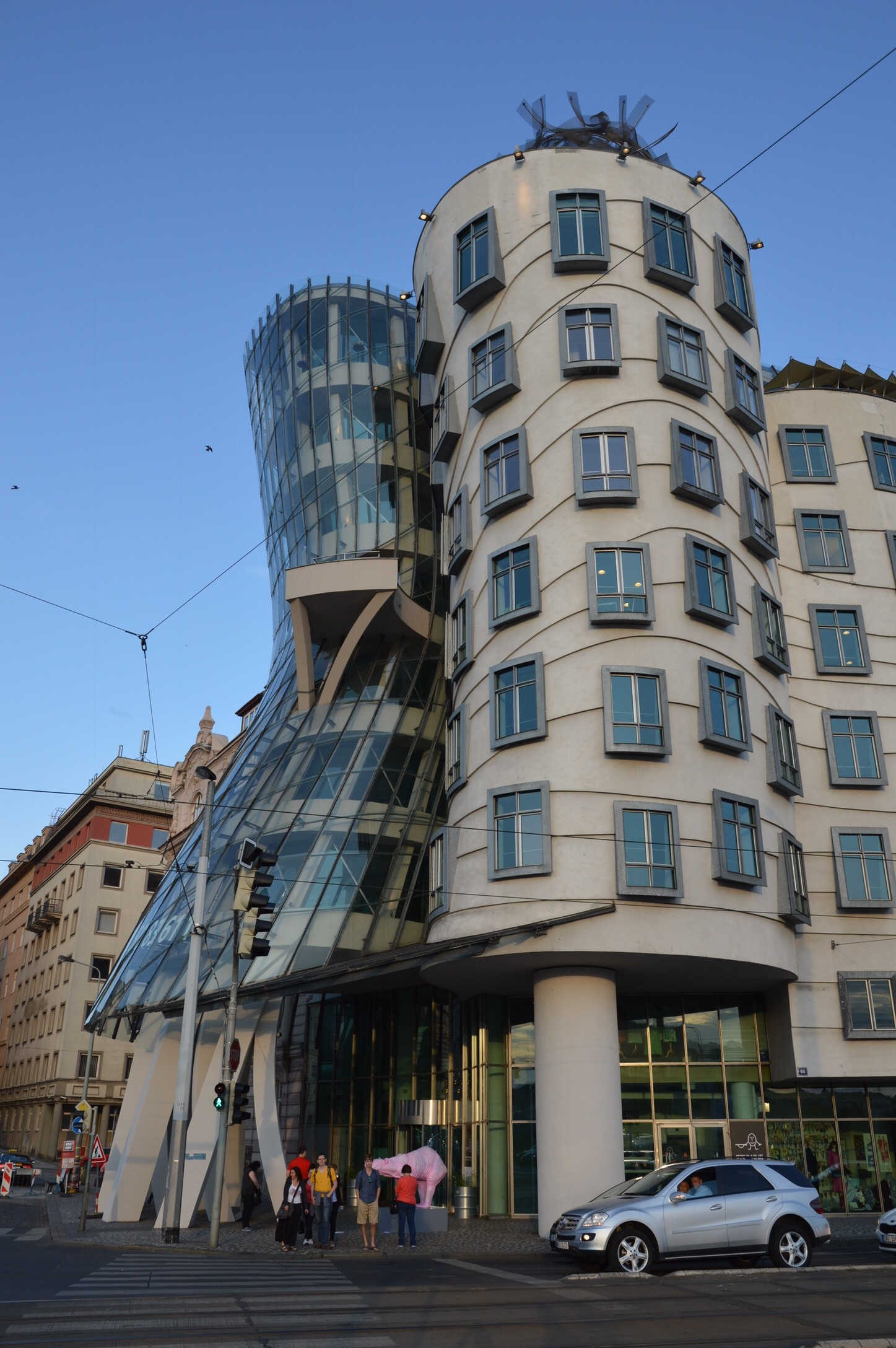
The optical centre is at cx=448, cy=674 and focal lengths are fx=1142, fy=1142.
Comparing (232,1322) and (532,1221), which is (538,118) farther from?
(232,1322)

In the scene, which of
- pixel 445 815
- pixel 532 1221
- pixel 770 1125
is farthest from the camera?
pixel 445 815

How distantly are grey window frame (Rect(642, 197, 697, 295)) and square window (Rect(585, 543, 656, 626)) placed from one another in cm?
836

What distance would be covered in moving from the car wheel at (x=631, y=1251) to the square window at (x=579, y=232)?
24.2 m

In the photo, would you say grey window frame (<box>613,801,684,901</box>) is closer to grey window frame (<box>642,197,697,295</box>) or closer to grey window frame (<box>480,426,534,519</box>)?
grey window frame (<box>480,426,534,519</box>)

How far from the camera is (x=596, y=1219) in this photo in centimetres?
1666

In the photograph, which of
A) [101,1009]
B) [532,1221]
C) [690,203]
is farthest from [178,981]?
[690,203]

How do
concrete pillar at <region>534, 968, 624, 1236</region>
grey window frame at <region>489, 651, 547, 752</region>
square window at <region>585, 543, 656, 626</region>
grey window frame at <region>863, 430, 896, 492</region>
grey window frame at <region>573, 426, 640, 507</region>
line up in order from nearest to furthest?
concrete pillar at <region>534, 968, 624, 1236</region>
grey window frame at <region>489, 651, 547, 752</region>
square window at <region>585, 543, 656, 626</region>
grey window frame at <region>573, 426, 640, 507</region>
grey window frame at <region>863, 430, 896, 492</region>

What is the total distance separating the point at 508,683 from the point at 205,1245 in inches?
554

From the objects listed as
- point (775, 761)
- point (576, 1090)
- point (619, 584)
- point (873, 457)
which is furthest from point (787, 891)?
point (873, 457)

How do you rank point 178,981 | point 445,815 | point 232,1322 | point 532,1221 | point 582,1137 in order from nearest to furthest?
1. point 232,1322
2. point 582,1137
3. point 532,1221
4. point 178,981
5. point 445,815

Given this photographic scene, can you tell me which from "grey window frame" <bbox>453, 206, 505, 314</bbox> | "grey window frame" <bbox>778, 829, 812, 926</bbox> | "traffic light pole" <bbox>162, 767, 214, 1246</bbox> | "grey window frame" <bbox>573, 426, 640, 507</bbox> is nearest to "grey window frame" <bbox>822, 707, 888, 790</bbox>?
"grey window frame" <bbox>778, 829, 812, 926</bbox>

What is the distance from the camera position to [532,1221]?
92.2ft

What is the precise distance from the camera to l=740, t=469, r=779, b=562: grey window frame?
1198 inches

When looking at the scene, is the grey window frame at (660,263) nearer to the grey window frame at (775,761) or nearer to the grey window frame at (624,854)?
the grey window frame at (775,761)
